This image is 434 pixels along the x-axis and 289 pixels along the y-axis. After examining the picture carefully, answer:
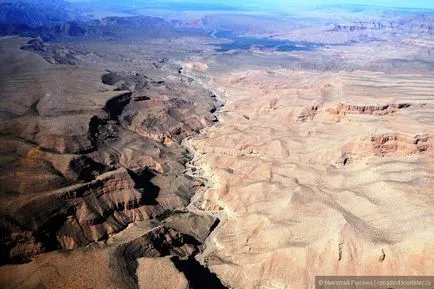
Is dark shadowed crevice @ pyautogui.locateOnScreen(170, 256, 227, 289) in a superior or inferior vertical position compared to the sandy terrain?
inferior

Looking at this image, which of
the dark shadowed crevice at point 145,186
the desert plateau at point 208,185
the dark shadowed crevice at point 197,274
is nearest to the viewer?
the dark shadowed crevice at point 197,274

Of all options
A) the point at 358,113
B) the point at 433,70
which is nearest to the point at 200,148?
the point at 358,113

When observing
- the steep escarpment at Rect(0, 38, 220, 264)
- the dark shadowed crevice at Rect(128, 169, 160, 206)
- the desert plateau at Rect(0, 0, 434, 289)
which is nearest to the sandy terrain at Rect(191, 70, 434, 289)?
the desert plateau at Rect(0, 0, 434, 289)

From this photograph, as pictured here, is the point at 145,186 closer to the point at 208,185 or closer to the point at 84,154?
the point at 208,185

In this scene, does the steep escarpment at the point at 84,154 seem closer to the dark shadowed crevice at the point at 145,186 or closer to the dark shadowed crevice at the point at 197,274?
the dark shadowed crevice at the point at 145,186

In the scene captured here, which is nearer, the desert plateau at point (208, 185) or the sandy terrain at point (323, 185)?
the desert plateau at point (208, 185)

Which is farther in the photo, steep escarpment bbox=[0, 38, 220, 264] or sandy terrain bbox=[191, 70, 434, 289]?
steep escarpment bbox=[0, 38, 220, 264]

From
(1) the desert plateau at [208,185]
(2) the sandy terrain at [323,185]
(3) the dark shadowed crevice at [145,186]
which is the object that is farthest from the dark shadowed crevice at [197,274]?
(3) the dark shadowed crevice at [145,186]

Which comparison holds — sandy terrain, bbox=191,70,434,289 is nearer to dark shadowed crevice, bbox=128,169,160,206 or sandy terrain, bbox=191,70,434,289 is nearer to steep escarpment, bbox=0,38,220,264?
dark shadowed crevice, bbox=128,169,160,206

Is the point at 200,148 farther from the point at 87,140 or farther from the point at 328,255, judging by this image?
the point at 328,255

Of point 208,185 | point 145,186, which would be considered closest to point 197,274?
point 145,186
